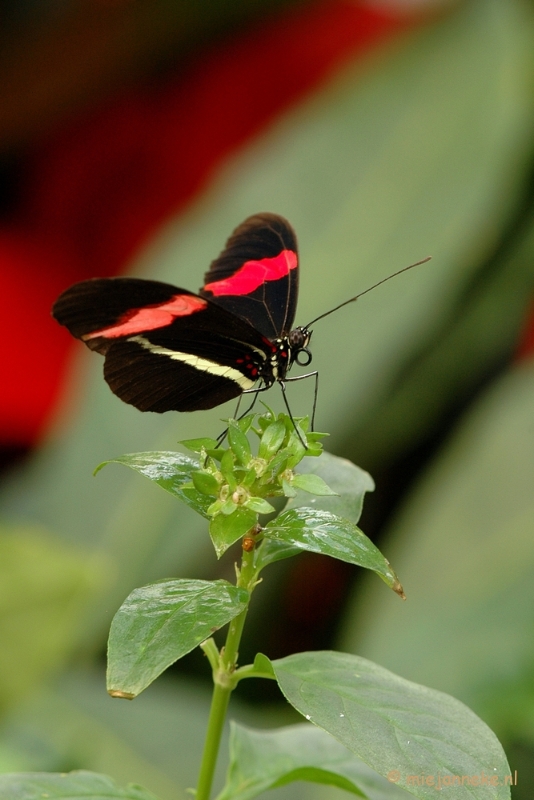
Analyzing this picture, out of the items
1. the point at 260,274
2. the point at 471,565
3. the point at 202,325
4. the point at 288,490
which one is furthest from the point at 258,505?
the point at 471,565

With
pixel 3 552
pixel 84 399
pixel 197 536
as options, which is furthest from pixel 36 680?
pixel 84 399

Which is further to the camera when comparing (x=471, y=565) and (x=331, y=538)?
(x=471, y=565)

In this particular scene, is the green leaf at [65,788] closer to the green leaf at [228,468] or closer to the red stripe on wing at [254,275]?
the green leaf at [228,468]

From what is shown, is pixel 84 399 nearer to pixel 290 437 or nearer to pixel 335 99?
pixel 335 99

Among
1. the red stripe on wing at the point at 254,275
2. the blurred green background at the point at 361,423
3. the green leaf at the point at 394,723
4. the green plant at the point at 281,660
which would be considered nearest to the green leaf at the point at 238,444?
the green plant at the point at 281,660

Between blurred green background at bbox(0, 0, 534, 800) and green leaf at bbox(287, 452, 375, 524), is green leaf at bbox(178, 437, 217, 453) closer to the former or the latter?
green leaf at bbox(287, 452, 375, 524)

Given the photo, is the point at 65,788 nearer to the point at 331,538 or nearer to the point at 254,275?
the point at 331,538
